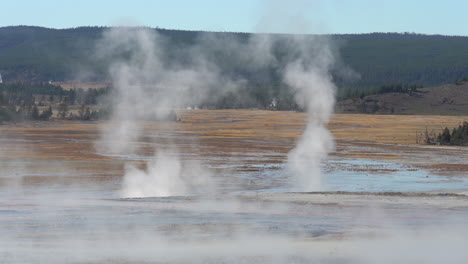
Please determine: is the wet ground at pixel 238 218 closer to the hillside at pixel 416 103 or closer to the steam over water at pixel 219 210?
the steam over water at pixel 219 210

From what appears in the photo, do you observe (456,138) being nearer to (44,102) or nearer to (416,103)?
(416,103)

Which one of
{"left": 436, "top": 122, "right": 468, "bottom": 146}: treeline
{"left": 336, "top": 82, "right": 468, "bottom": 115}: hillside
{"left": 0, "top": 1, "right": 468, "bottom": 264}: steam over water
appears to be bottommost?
{"left": 0, "top": 1, "right": 468, "bottom": 264}: steam over water

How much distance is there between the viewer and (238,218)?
63.3 feet

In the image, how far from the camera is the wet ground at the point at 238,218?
14.8m

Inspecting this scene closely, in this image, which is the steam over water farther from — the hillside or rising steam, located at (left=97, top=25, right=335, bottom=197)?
the hillside

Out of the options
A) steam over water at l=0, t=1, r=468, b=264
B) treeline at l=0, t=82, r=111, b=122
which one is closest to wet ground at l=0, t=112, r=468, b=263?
steam over water at l=0, t=1, r=468, b=264

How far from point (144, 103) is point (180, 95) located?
30.7 meters

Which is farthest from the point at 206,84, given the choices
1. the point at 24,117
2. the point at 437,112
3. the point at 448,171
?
the point at 448,171

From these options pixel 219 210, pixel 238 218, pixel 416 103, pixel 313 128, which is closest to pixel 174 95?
pixel 313 128

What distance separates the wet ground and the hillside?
4216 inches

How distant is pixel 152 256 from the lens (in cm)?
1451

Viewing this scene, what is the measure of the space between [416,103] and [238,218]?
131 m

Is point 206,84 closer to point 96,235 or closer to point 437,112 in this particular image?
point 437,112

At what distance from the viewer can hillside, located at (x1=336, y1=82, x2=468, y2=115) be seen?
463ft
